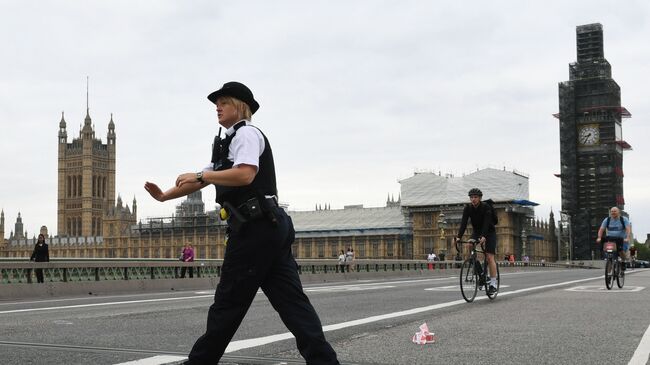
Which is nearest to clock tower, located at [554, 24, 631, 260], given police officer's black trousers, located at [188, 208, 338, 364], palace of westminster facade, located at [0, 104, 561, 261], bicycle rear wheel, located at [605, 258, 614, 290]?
palace of westminster facade, located at [0, 104, 561, 261]

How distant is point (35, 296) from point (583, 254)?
10898 cm

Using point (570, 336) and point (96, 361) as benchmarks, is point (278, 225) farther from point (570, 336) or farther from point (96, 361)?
point (570, 336)

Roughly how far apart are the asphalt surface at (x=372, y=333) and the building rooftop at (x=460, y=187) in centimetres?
9854

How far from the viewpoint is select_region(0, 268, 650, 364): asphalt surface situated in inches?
239

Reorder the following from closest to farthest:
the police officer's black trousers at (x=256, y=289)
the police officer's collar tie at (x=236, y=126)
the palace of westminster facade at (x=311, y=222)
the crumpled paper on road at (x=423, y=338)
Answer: the police officer's black trousers at (x=256, y=289), the police officer's collar tie at (x=236, y=126), the crumpled paper on road at (x=423, y=338), the palace of westminster facade at (x=311, y=222)

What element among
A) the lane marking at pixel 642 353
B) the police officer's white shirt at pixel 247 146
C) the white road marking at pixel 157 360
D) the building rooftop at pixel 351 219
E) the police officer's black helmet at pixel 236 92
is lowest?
the lane marking at pixel 642 353

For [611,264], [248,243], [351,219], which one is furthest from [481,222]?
[351,219]

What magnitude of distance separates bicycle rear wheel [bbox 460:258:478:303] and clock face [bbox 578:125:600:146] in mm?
115668

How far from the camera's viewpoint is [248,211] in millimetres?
4469

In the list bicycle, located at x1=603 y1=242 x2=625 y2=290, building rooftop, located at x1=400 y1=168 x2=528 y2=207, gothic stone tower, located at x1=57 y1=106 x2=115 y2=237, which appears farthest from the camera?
gothic stone tower, located at x1=57 y1=106 x2=115 y2=237

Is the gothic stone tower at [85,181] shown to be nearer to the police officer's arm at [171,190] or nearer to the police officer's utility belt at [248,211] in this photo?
the police officer's arm at [171,190]

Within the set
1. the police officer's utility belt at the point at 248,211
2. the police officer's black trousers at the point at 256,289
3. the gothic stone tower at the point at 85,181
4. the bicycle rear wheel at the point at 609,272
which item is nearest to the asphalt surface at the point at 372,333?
the police officer's black trousers at the point at 256,289

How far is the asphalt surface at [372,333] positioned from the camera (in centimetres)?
608

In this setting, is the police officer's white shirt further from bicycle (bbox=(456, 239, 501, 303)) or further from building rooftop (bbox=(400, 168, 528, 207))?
building rooftop (bbox=(400, 168, 528, 207))
